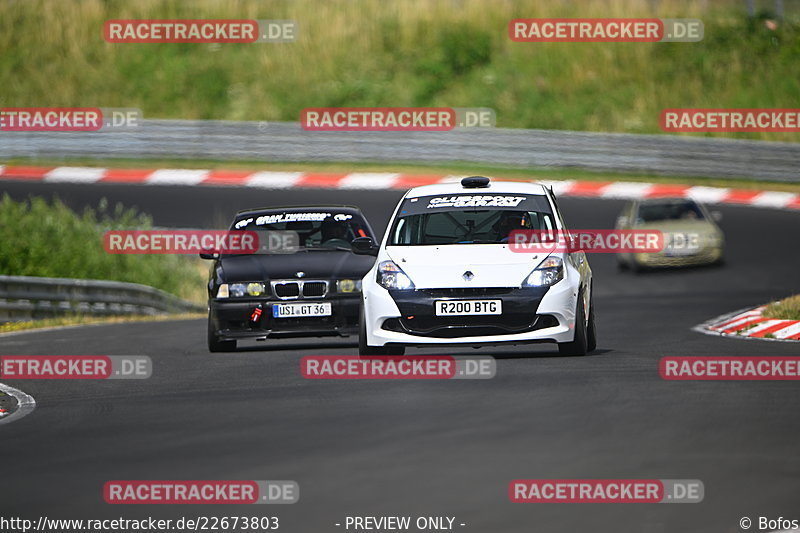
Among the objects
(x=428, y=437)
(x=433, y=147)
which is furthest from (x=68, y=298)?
(x=428, y=437)

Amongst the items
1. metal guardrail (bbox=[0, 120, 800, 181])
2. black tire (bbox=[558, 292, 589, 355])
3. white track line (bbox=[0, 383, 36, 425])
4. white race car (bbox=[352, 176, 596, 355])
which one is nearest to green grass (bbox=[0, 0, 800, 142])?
metal guardrail (bbox=[0, 120, 800, 181])

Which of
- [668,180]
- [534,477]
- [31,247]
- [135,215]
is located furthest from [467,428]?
[668,180]

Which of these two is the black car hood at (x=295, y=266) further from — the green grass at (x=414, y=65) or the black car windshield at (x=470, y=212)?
the green grass at (x=414, y=65)

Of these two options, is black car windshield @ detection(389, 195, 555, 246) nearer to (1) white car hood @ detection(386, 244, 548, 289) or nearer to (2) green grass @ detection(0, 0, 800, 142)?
(1) white car hood @ detection(386, 244, 548, 289)

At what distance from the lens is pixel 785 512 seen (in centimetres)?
707

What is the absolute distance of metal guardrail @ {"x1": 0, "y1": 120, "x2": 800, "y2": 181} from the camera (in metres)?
33.4

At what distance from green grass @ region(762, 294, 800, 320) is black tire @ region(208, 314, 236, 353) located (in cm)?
570

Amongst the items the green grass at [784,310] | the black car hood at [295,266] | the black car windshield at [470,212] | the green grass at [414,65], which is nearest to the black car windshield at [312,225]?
the black car hood at [295,266]

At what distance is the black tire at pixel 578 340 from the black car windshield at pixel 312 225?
3315 mm

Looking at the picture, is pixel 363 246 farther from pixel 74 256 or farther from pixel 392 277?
pixel 74 256

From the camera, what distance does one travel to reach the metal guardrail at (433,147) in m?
33.4

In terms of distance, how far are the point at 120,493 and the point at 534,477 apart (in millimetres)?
2036

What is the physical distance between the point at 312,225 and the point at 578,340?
12.6 feet

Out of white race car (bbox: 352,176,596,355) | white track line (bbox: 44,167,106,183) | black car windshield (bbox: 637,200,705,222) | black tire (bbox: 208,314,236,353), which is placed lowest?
black tire (bbox: 208,314,236,353)
